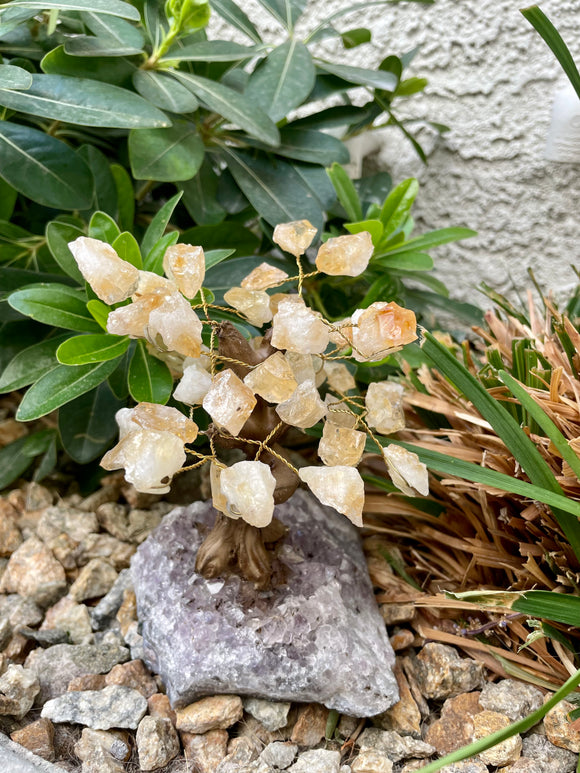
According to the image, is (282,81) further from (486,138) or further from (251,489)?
(251,489)

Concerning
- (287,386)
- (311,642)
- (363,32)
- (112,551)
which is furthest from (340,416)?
(363,32)

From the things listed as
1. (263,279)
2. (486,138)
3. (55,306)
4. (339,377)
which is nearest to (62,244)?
(55,306)

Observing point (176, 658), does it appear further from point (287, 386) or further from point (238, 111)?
point (238, 111)

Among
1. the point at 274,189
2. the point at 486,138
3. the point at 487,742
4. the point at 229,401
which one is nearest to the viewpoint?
the point at 487,742

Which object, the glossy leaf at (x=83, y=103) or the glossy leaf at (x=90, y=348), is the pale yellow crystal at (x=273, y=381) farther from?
the glossy leaf at (x=83, y=103)

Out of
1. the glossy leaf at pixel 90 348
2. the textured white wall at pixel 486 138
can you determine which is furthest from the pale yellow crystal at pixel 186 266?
the textured white wall at pixel 486 138

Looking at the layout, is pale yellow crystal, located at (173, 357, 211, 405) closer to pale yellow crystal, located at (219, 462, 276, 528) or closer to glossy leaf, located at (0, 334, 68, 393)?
pale yellow crystal, located at (219, 462, 276, 528)
